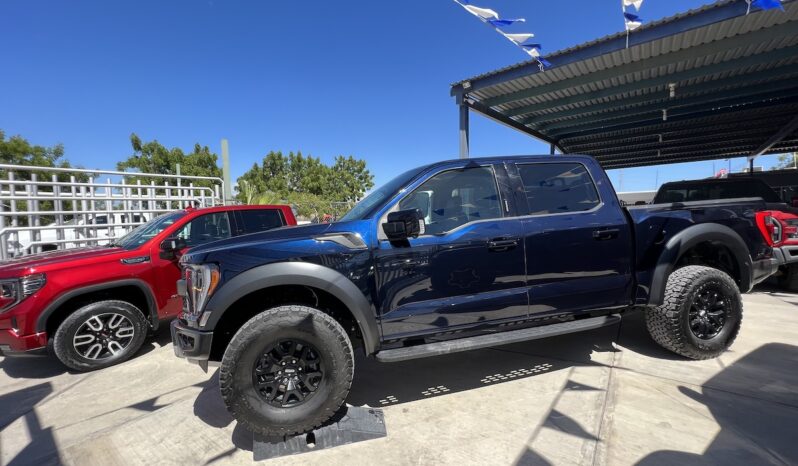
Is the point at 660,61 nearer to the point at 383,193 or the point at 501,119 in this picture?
the point at 501,119

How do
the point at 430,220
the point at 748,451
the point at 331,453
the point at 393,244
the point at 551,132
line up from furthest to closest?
1. the point at 551,132
2. the point at 430,220
3. the point at 393,244
4. the point at 331,453
5. the point at 748,451

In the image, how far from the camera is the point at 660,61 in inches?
306

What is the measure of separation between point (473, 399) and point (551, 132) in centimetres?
1335

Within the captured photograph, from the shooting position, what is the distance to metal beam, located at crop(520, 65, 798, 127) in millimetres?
8844

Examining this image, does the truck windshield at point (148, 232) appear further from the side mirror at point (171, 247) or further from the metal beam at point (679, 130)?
the metal beam at point (679, 130)

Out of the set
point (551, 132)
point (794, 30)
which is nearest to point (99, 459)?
point (794, 30)

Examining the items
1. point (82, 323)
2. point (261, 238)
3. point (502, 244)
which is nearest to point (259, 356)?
point (261, 238)

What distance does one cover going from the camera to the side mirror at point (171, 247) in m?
4.24

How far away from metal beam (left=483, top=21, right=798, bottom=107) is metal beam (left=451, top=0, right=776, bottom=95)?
0.90 meters

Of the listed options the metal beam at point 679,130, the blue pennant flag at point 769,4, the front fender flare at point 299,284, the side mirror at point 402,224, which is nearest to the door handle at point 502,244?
the side mirror at point 402,224

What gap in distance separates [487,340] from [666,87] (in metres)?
10.3

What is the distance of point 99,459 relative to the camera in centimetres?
242

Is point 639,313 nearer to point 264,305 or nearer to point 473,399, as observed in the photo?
point 473,399

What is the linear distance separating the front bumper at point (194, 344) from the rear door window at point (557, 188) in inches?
102
